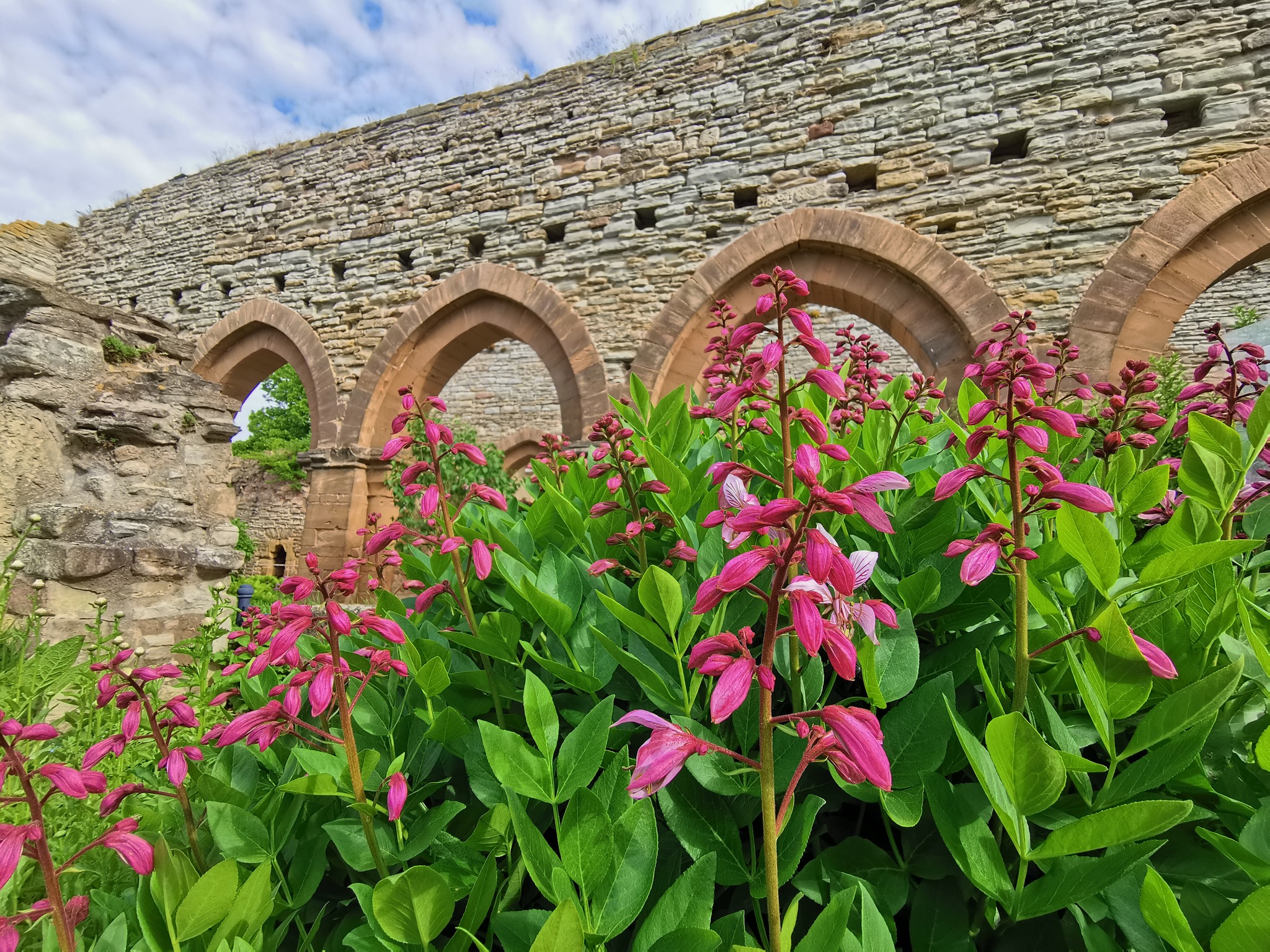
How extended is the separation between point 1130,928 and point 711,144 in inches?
286

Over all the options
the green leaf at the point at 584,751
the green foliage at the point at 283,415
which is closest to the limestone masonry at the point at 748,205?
the green leaf at the point at 584,751

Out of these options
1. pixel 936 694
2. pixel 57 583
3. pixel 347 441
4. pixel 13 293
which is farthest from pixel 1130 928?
pixel 347 441

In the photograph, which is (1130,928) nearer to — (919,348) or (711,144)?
(919,348)

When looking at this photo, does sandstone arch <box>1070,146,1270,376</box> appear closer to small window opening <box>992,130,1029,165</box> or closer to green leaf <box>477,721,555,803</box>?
small window opening <box>992,130,1029,165</box>

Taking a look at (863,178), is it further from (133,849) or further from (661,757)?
(133,849)

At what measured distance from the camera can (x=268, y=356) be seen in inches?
359

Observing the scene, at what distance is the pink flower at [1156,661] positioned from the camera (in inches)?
22.5

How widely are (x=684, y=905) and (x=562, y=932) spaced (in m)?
0.13

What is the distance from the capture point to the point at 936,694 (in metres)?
0.62

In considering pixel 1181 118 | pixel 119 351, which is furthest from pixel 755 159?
pixel 119 351

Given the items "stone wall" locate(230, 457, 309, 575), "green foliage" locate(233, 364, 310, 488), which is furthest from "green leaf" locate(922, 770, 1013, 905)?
"green foliage" locate(233, 364, 310, 488)

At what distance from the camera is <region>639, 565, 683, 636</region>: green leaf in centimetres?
70

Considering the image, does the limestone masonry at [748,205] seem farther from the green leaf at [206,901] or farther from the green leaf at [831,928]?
the green leaf at [206,901]

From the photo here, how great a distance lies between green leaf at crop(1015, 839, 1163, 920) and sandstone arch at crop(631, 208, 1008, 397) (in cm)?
515
